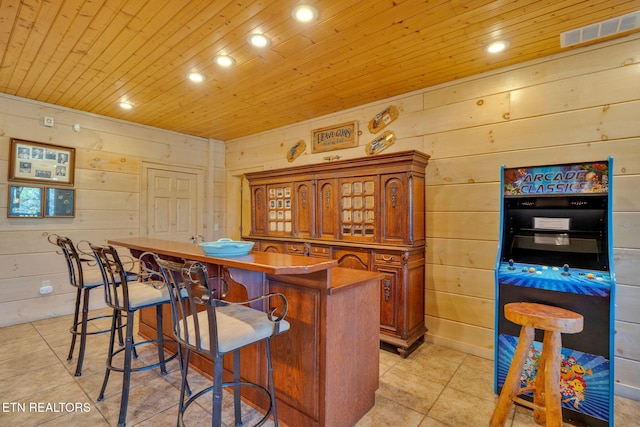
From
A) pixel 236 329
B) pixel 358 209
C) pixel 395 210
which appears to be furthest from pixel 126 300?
pixel 395 210

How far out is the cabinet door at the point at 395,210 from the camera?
2.97m

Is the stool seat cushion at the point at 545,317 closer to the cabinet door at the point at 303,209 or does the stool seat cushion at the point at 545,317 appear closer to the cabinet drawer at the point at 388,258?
the cabinet drawer at the point at 388,258

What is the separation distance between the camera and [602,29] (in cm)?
224

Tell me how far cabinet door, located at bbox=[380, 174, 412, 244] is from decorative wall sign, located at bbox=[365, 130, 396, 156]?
644 millimetres

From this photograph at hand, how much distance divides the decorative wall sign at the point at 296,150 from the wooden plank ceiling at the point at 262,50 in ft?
2.40

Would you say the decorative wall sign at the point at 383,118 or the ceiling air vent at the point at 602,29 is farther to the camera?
the decorative wall sign at the point at 383,118

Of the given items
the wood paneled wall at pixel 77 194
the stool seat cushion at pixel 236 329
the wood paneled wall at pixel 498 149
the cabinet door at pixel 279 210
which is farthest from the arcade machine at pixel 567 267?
the wood paneled wall at pixel 77 194

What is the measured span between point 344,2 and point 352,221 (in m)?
1.99

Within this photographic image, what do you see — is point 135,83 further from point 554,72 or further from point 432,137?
point 554,72

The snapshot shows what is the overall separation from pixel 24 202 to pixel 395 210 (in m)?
4.25

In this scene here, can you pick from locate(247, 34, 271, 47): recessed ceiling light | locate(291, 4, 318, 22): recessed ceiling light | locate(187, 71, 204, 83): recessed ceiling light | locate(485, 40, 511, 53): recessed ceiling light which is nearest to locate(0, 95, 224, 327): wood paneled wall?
locate(187, 71, 204, 83): recessed ceiling light

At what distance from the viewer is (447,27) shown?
2252mm

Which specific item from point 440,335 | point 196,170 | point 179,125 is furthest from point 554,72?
point 196,170

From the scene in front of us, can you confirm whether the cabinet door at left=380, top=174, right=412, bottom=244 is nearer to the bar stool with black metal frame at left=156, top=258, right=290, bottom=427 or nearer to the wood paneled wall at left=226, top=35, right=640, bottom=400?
the wood paneled wall at left=226, top=35, right=640, bottom=400
